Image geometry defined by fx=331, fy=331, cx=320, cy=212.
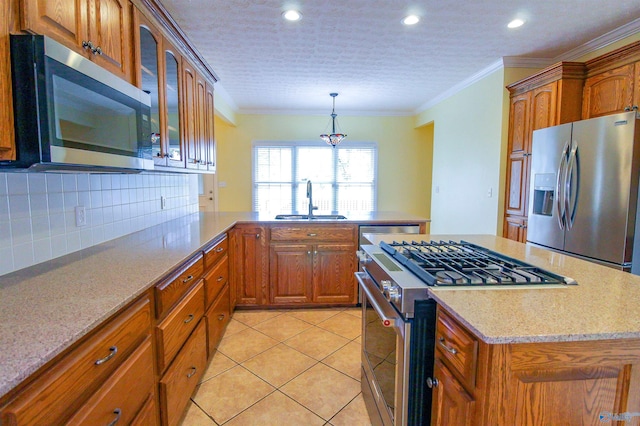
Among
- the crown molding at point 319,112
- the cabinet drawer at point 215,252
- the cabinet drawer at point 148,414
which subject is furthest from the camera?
the crown molding at point 319,112

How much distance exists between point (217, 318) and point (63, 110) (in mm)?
1663

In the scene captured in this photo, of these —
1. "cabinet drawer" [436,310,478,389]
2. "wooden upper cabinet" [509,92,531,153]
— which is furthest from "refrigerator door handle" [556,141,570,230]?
"cabinet drawer" [436,310,478,389]

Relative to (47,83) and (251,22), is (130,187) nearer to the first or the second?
(47,83)

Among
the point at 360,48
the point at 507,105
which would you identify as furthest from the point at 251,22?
the point at 507,105

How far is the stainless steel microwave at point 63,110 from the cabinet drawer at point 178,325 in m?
0.69

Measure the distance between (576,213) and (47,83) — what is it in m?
3.19

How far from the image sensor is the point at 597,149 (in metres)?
2.39

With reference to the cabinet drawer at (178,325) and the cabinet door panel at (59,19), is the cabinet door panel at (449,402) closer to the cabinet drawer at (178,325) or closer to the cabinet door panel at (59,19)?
the cabinet drawer at (178,325)

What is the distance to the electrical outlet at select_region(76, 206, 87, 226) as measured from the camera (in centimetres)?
169

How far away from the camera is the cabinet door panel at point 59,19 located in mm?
1021

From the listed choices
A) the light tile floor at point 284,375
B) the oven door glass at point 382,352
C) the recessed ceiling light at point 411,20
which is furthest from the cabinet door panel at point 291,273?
→ the recessed ceiling light at point 411,20

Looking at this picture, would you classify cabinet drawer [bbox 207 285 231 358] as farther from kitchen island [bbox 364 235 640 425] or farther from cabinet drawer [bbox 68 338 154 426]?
kitchen island [bbox 364 235 640 425]

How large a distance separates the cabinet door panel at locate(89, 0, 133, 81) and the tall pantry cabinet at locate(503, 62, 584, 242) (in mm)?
3259

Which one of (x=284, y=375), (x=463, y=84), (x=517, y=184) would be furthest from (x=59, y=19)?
(x=463, y=84)
